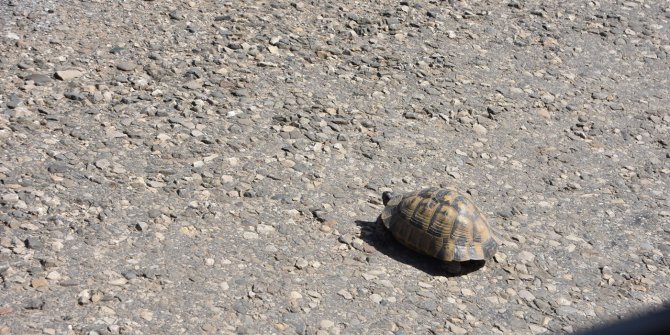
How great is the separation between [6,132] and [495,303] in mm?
4084

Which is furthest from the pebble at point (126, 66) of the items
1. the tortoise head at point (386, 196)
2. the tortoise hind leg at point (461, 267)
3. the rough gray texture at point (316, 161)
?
the tortoise hind leg at point (461, 267)

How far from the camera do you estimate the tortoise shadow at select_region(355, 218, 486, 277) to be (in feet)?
20.0

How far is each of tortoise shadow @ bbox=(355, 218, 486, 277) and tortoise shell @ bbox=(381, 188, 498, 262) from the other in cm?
10

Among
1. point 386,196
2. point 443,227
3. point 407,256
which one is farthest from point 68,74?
point 443,227

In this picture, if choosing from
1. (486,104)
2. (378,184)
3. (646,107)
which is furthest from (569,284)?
(646,107)

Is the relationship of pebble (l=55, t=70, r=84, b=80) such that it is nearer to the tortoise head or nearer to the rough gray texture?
the rough gray texture

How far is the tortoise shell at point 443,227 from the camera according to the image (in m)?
6.04

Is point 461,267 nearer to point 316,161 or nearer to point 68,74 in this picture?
point 316,161

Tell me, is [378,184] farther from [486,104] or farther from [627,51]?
[627,51]

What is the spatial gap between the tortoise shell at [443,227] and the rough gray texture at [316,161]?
0.54ft

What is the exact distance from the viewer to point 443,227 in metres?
6.10

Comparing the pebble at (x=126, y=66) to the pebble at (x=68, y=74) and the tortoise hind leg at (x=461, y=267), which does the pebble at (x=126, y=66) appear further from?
the tortoise hind leg at (x=461, y=267)

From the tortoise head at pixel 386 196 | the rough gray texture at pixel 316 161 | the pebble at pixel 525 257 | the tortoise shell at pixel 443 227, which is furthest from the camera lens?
the tortoise head at pixel 386 196

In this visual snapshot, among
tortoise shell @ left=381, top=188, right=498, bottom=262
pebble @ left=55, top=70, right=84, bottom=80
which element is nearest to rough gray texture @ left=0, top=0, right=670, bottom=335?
pebble @ left=55, top=70, right=84, bottom=80
